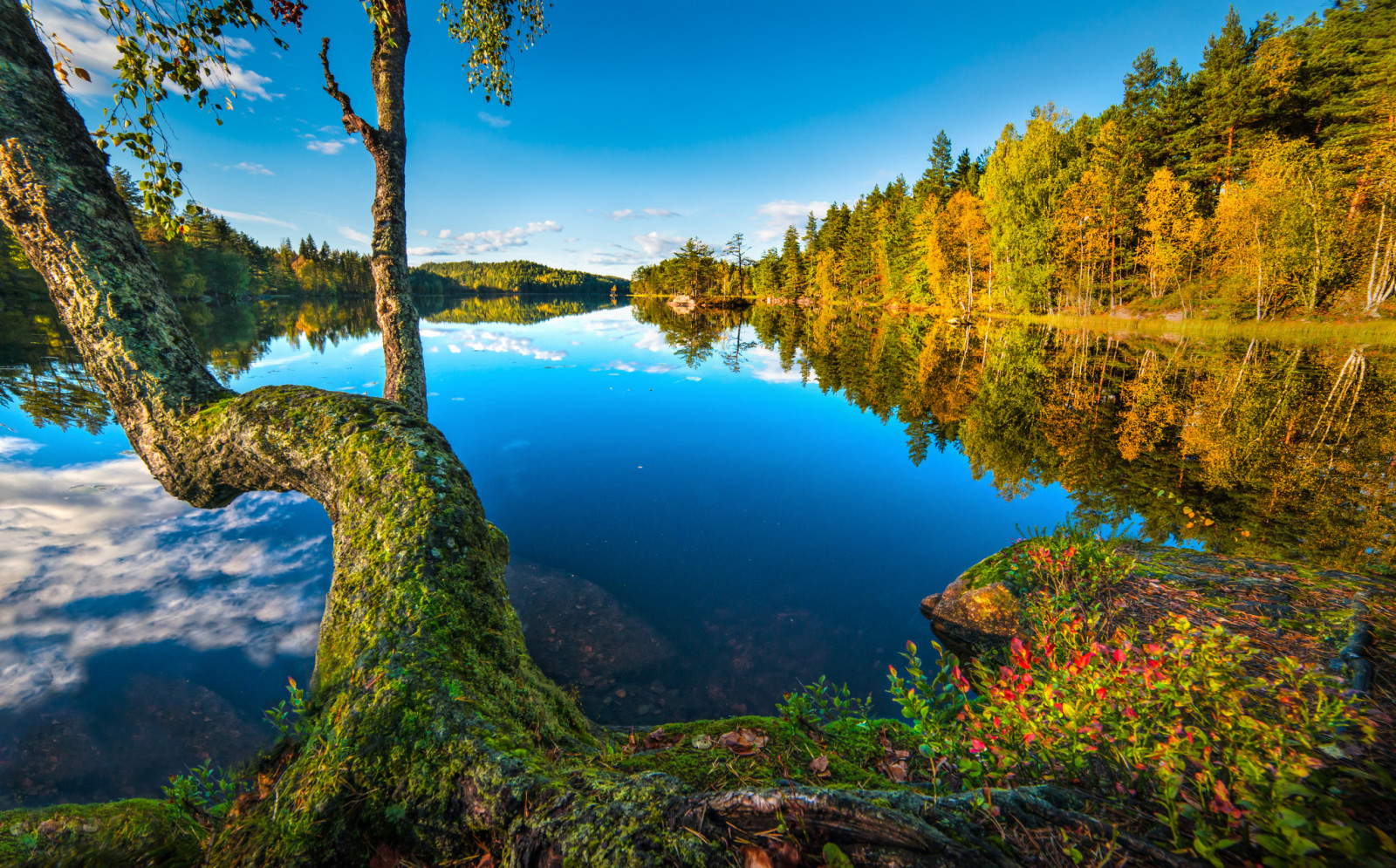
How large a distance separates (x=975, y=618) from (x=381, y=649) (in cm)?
657

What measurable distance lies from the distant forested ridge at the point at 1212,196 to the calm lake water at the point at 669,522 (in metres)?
13.4

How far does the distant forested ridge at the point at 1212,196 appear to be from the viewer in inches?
1071

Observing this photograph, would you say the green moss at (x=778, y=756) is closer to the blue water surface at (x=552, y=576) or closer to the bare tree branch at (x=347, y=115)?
the blue water surface at (x=552, y=576)

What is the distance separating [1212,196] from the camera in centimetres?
3747

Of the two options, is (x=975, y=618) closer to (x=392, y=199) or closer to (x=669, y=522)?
(x=669, y=522)

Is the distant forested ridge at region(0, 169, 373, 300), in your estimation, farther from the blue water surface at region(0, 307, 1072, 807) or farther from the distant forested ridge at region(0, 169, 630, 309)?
→ the blue water surface at region(0, 307, 1072, 807)

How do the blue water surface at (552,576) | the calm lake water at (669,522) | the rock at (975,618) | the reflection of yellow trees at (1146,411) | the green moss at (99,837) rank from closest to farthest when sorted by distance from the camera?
the green moss at (99,837)
the blue water surface at (552,576)
the calm lake water at (669,522)
the rock at (975,618)
the reflection of yellow trees at (1146,411)

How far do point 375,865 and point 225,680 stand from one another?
17.7ft

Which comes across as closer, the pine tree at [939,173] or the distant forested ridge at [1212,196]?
the distant forested ridge at [1212,196]

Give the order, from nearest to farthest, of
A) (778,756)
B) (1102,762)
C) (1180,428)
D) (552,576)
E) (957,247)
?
(1102,762) → (778,756) → (552,576) → (1180,428) → (957,247)

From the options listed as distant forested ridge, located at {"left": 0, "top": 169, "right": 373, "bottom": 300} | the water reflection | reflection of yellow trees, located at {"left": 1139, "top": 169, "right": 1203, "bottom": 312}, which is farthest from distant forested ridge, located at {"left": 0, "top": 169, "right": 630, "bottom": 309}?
reflection of yellow trees, located at {"left": 1139, "top": 169, "right": 1203, "bottom": 312}

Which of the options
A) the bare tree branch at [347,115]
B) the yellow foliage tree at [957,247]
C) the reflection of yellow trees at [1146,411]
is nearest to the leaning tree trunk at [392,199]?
the bare tree branch at [347,115]

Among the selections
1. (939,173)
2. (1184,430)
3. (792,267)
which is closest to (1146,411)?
(1184,430)

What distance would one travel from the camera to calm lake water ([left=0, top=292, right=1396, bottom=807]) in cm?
518
